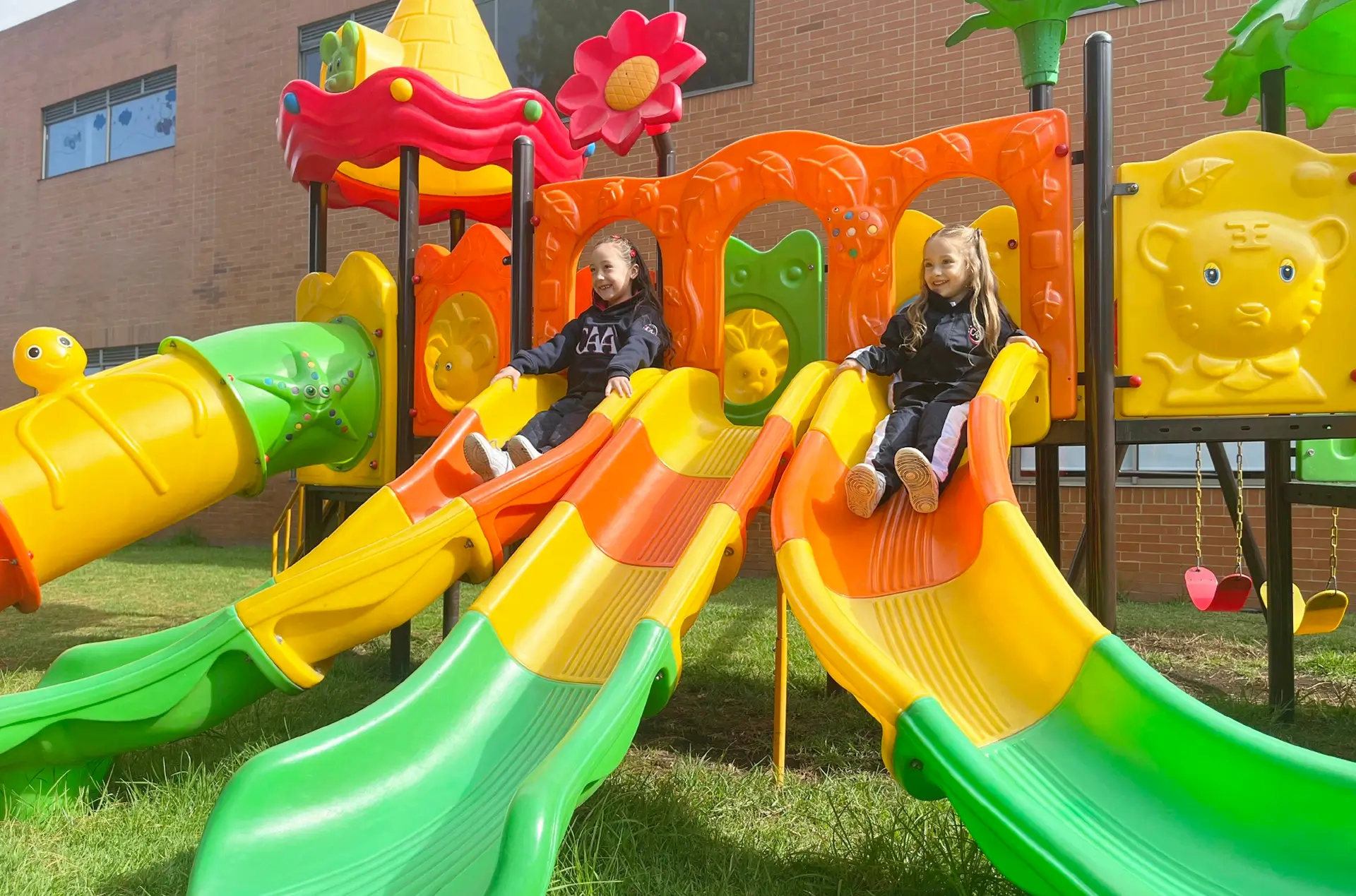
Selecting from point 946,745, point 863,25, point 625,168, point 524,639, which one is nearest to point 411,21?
point 625,168

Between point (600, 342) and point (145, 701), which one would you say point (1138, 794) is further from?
point (600, 342)

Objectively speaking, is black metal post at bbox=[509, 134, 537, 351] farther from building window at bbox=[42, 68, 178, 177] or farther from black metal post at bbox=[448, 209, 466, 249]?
building window at bbox=[42, 68, 178, 177]

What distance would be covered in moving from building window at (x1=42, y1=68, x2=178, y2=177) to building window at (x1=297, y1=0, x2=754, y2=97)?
2.89 meters

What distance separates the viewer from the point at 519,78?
31.4ft

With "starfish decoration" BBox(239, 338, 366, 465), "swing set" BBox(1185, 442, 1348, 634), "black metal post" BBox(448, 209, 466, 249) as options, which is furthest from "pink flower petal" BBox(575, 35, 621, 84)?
"swing set" BBox(1185, 442, 1348, 634)

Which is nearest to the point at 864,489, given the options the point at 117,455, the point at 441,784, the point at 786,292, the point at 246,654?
the point at 441,784

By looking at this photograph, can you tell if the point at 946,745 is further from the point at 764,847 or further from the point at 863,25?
the point at 863,25

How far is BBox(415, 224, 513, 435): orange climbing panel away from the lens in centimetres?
471

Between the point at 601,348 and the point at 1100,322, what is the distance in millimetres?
2016

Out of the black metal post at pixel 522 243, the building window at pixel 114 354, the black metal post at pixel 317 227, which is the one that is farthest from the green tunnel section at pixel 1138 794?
the building window at pixel 114 354

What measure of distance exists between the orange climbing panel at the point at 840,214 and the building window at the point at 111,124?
1015cm

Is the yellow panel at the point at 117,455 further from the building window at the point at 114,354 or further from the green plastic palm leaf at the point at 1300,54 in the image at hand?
the building window at the point at 114,354

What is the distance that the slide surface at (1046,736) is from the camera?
1643mm

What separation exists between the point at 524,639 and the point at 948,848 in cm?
125
